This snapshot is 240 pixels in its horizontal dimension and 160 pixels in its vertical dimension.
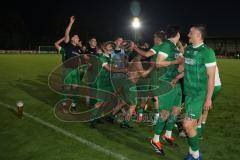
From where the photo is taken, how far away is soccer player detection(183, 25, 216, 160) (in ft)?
Result: 18.4

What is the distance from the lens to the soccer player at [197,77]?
5.62 meters

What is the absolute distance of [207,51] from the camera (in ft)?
18.5

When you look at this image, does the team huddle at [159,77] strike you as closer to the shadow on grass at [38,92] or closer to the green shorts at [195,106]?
the green shorts at [195,106]

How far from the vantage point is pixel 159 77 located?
26.1 ft

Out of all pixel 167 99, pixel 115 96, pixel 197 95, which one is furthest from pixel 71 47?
pixel 197 95

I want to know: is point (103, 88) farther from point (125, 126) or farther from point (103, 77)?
point (125, 126)

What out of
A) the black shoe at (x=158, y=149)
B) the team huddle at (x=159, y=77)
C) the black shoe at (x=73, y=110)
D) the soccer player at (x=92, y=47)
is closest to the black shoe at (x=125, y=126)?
the team huddle at (x=159, y=77)

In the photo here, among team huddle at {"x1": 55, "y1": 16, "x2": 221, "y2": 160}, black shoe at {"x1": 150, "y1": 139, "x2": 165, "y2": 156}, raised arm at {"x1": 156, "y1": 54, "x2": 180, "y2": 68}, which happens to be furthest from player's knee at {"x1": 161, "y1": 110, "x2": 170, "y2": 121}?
raised arm at {"x1": 156, "y1": 54, "x2": 180, "y2": 68}

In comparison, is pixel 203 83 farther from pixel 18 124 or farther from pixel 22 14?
pixel 22 14

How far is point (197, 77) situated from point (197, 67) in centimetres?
18

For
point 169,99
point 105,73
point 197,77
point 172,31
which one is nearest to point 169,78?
point 169,99

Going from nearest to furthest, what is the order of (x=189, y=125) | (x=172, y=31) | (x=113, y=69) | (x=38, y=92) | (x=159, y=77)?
(x=189, y=125) < (x=172, y=31) < (x=159, y=77) < (x=113, y=69) < (x=38, y=92)

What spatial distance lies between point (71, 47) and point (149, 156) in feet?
18.2

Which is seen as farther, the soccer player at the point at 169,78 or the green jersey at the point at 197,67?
the soccer player at the point at 169,78
